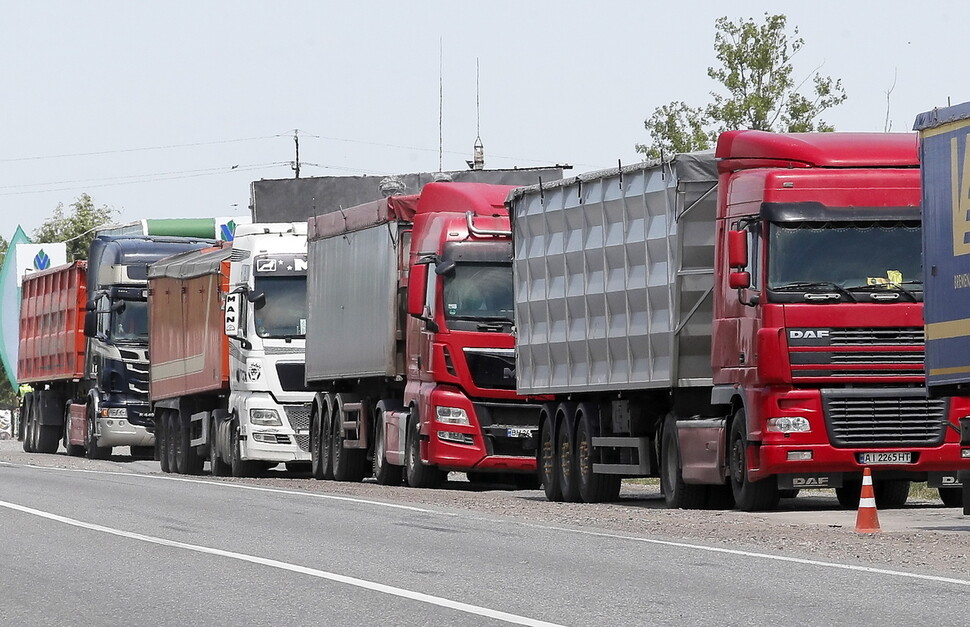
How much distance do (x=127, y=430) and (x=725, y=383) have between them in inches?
911

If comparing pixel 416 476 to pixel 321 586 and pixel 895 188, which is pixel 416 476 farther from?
pixel 321 586

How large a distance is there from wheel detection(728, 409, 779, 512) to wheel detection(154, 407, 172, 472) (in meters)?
18.0

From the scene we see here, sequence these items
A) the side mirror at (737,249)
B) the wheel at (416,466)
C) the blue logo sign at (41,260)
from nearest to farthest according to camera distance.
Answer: the side mirror at (737,249), the wheel at (416,466), the blue logo sign at (41,260)

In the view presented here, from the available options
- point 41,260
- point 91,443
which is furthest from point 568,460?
point 41,260

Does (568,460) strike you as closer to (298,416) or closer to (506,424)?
(506,424)

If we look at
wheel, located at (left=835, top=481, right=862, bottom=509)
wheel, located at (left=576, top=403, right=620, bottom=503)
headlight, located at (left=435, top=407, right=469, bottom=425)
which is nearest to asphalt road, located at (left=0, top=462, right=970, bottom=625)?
wheel, located at (left=576, top=403, right=620, bottom=503)

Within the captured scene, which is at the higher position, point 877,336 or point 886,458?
point 877,336

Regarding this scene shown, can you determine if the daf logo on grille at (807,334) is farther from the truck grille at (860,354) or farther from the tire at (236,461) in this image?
the tire at (236,461)

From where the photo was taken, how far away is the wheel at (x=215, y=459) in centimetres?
3256

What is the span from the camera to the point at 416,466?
26.5m

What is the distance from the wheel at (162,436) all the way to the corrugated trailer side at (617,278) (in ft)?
43.4

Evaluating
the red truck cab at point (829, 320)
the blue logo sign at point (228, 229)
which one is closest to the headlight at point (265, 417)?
the red truck cab at point (829, 320)

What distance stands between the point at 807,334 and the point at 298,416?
1383 cm

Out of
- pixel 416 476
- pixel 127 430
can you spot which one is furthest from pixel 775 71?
pixel 416 476
